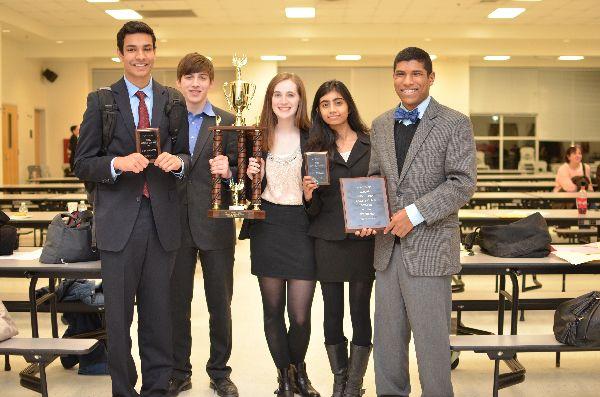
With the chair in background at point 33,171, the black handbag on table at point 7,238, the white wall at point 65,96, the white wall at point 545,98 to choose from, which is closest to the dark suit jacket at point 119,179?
the black handbag on table at point 7,238

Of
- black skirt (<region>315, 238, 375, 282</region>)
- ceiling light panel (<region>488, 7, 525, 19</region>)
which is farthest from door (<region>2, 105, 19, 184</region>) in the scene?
black skirt (<region>315, 238, 375, 282</region>)

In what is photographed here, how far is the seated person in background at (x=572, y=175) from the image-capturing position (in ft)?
32.9

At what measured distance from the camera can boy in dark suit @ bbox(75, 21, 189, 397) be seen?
10.6ft

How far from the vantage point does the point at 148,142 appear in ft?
10.4

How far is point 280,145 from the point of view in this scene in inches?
141

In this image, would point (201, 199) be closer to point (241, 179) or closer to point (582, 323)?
point (241, 179)

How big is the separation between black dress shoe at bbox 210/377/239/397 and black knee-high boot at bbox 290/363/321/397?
1.20 feet

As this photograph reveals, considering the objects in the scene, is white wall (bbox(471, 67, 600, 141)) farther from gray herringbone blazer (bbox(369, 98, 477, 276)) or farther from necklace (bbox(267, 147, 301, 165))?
gray herringbone blazer (bbox(369, 98, 477, 276))

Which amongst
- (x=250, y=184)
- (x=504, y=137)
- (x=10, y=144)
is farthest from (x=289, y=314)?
(x=504, y=137)

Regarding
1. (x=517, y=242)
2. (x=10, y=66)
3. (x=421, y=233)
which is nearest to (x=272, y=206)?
(x=421, y=233)

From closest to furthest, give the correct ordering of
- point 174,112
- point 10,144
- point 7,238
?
1. point 174,112
2. point 7,238
3. point 10,144

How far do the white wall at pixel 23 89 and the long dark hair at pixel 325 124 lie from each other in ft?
44.0

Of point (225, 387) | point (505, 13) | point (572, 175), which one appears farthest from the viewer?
point (505, 13)

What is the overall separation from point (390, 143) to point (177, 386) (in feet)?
6.00
